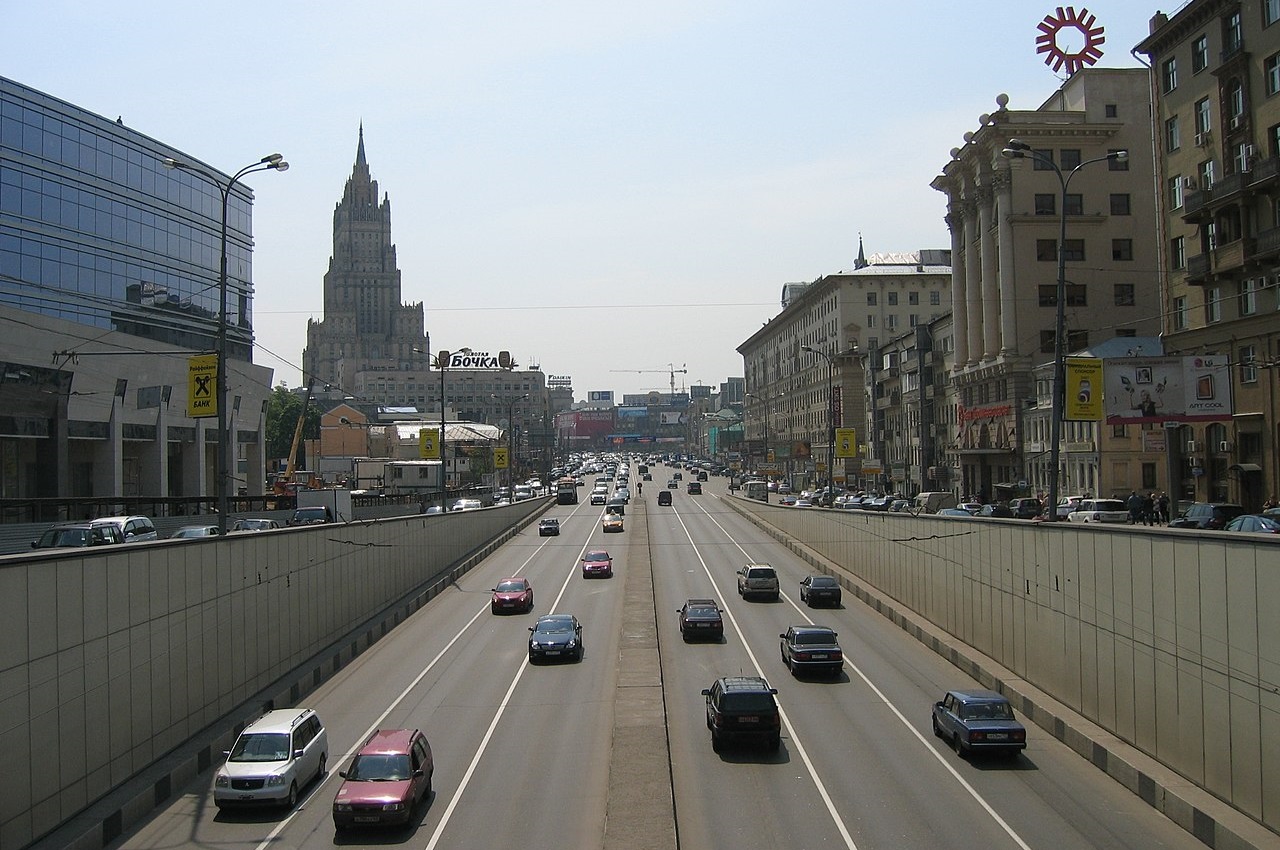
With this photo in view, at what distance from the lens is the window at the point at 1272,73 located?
40.8 m

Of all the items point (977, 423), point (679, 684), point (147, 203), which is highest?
point (147, 203)

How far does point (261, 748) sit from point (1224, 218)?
43.0m

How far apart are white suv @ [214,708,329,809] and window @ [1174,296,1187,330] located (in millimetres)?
43198

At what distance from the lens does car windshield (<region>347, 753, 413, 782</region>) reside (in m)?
17.6

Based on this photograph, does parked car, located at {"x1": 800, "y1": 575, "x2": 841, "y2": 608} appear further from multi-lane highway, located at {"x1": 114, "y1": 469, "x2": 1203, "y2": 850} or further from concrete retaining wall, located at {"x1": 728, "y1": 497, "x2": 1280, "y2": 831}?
concrete retaining wall, located at {"x1": 728, "y1": 497, "x2": 1280, "y2": 831}

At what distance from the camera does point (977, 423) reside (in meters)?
75.9

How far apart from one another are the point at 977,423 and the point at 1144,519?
1598 inches

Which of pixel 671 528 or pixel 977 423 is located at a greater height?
pixel 977 423

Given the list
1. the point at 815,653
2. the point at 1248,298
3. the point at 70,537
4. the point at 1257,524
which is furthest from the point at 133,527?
the point at 1248,298

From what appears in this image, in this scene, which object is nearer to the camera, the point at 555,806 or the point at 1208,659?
the point at 1208,659

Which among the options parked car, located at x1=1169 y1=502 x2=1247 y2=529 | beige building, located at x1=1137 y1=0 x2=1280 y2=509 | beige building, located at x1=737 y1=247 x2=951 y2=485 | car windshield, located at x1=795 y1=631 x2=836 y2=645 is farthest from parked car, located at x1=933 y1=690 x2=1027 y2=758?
beige building, located at x1=737 y1=247 x2=951 y2=485

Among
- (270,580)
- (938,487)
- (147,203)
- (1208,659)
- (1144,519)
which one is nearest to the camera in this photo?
(1208,659)

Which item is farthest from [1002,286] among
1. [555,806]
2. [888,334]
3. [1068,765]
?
[555,806]

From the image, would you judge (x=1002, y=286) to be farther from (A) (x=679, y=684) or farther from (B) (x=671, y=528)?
(A) (x=679, y=684)
